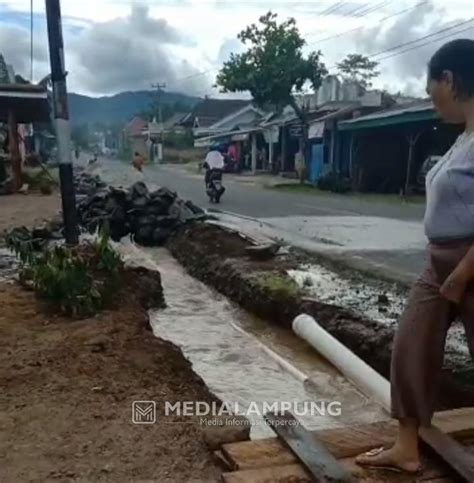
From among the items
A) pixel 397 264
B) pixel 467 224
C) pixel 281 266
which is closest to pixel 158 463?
pixel 467 224

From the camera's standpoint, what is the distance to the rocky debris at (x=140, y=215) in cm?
1217

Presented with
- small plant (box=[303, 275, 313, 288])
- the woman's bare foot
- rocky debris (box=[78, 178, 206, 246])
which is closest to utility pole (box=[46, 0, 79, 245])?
small plant (box=[303, 275, 313, 288])

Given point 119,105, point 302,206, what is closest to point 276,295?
point 302,206

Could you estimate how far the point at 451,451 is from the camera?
2.51m

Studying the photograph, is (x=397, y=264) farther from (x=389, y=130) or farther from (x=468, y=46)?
(x=389, y=130)

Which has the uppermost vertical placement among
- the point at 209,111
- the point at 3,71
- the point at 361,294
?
the point at 209,111

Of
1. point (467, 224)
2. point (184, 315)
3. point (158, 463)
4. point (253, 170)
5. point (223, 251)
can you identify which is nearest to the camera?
point (467, 224)

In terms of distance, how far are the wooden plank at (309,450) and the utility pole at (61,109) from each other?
4.63 m

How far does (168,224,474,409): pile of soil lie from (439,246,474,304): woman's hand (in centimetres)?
229

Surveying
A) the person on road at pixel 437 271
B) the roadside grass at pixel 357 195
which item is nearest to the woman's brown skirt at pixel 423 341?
the person on road at pixel 437 271

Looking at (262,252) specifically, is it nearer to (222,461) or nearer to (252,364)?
(252,364)

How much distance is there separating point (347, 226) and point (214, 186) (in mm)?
6207

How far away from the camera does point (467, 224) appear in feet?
7.47

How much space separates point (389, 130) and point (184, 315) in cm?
1997
